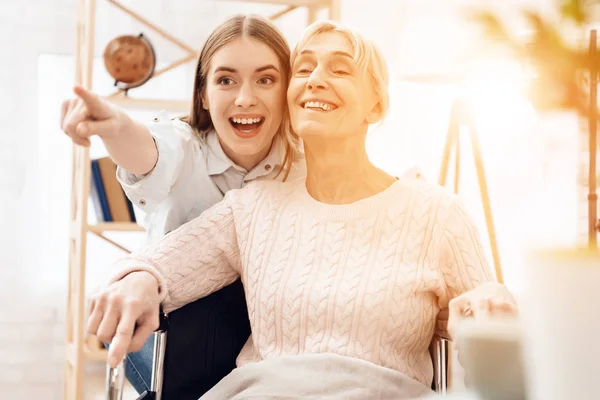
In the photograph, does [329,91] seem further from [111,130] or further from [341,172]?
[111,130]

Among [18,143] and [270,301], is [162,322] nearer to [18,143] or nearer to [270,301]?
[270,301]

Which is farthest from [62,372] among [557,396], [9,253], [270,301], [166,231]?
[557,396]

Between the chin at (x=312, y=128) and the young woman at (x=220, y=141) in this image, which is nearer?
the chin at (x=312, y=128)

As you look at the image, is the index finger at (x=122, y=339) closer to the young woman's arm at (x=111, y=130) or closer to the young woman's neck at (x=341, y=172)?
the young woman's arm at (x=111, y=130)

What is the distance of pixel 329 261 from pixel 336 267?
0.06 ft

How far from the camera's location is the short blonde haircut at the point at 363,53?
1.41 m

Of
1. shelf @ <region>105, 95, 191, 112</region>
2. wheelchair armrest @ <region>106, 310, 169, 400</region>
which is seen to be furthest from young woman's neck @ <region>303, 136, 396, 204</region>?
shelf @ <region>105, 95, 191, 112</region>

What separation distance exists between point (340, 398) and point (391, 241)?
1.02ft

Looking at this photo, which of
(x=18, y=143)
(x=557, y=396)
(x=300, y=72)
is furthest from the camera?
(x=18, y=143)

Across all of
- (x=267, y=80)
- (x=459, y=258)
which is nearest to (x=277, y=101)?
(x=267, y=80)

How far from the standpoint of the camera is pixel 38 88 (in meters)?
3.03

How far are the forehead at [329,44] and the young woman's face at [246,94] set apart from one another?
12cm

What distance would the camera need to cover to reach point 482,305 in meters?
1.05

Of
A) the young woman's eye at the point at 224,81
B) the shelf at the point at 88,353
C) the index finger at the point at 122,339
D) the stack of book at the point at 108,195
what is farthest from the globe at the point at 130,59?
the index finger at the point at 122,339
